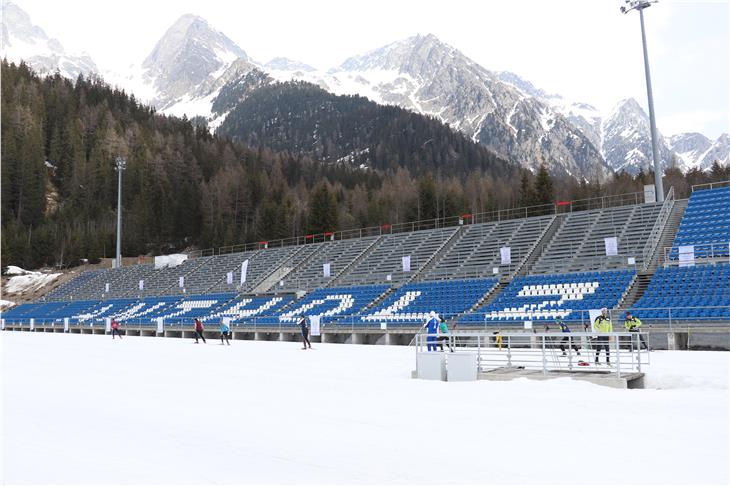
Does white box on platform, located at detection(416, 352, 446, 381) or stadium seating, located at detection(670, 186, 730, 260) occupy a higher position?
stadium seating, located at detection(670, 186, 730, 260)

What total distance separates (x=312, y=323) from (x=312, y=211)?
5195cm

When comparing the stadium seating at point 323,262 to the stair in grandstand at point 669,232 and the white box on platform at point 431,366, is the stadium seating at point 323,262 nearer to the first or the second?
the stair in grandstand at point 669,232

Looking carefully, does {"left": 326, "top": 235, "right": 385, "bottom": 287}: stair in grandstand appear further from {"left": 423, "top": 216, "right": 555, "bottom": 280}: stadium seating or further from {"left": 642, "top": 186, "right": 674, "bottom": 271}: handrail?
{"left": 642, "top": 186, "right": 674, "bottom": 271}: handrail

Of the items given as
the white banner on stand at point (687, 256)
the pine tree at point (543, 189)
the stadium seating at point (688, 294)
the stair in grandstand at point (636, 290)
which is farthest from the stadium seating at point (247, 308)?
the pine tree at point (543, 189)

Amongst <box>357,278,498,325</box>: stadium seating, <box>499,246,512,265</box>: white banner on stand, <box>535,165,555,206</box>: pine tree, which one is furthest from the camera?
<box>535,165,555,206</box>: pine tree

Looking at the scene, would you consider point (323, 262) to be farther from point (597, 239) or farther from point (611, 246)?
point (611, 246)

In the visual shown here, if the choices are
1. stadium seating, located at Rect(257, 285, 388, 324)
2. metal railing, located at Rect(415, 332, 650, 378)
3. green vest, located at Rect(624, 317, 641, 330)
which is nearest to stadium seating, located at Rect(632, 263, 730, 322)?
metal railing, located at Rect(415, 332, 650, 378)

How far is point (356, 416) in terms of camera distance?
11.3 meters

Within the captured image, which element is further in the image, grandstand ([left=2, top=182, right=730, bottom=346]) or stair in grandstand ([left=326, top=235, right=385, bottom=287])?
stair in grandstand ([left=326, top=235, right=385, bottom=287])

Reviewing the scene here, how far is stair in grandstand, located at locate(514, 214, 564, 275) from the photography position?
132 ft

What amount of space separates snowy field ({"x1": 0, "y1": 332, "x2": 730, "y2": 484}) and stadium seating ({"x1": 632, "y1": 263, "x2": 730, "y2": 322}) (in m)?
10.9

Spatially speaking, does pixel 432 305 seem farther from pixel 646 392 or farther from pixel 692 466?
pixel 692 466

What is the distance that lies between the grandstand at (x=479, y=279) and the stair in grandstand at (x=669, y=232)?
12 cm

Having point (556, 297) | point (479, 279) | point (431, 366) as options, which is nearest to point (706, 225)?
point (556, 297)
